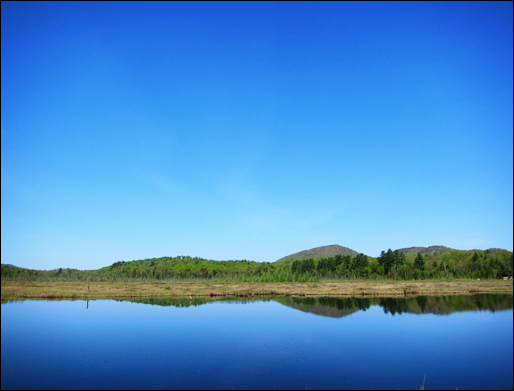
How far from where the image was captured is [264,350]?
2147 centimetres

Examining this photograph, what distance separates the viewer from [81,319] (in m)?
34.9

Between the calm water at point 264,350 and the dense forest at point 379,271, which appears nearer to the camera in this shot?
the calm water at point 264,350

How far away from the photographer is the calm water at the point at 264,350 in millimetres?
15875

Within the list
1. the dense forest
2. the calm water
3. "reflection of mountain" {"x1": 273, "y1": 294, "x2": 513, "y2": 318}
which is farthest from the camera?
the dense forest

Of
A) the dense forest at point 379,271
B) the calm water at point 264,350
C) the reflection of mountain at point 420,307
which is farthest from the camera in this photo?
the dense forest at point 379,271

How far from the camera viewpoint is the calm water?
1588 cm

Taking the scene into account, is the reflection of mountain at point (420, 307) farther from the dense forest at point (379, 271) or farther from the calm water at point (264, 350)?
the dense forest at point (379, 271)

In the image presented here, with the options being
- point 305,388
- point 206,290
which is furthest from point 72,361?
point 206,290

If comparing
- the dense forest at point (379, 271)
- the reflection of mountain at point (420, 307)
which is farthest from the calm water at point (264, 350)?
the dense forest at point (379, 271)

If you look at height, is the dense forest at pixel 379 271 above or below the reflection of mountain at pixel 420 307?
above

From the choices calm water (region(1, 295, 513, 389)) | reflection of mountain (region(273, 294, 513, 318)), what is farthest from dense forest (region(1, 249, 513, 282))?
calm water (region(1, 295, 513, 389))

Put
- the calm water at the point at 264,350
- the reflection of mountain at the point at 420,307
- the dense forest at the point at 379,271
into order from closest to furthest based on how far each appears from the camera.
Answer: the calm water at the point at 264,350, the reflection of mountain at the point at 420,307, the dense forest at the point at 379,271

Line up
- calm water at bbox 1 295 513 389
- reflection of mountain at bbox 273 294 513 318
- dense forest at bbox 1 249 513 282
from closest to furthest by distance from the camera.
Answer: calm water at bbox 1 295 513 389
reflection of mountain at bbox 273 294 513 318
dense forest at bbox 1 249 513 282

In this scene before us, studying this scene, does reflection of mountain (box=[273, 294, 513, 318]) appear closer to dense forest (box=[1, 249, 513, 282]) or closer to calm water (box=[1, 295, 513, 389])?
calm water (box=[1, 295, 513, 389])
